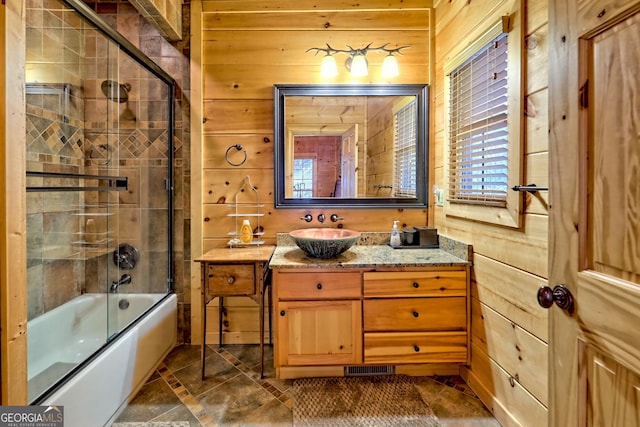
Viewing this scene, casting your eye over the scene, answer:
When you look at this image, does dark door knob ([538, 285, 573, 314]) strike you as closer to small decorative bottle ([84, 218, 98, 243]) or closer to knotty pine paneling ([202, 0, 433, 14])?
knotty pine paneling ([202, 0, 433, 14])

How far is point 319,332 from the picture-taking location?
188 cm

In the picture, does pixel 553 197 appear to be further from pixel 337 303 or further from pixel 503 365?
pixel 337 303

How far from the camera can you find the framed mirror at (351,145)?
2.35 metres

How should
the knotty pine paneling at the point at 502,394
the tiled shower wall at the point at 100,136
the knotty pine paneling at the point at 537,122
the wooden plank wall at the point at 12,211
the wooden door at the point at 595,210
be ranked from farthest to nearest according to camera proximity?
the tiled shower wall at the point at 100,136, the knotty pine paneling at the point at 502,394, the knotty pine paneling at the point at 537,122, the wooden plank wall at the point at 12,211, the wooden door at the point at 595,210

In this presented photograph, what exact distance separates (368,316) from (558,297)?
3.90 ft

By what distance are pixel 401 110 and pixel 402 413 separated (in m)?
1.96

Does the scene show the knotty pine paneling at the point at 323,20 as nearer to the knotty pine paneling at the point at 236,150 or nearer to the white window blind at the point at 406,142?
the white window blind at the point at 406,142

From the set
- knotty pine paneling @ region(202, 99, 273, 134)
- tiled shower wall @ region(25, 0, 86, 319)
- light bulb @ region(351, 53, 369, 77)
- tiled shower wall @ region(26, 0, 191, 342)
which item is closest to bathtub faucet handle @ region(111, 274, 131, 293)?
tiled shower wall @ region(26, 0, 191, 342)

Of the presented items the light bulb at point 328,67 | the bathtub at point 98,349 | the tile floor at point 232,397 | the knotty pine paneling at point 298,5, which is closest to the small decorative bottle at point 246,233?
the bathtub at point 98,349

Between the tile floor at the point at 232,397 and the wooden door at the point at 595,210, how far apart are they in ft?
3.39

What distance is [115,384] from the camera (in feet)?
5.33

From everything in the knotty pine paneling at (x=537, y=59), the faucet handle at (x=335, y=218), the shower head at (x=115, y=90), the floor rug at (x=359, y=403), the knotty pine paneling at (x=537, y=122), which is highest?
the shower head at (x=115, y=90)

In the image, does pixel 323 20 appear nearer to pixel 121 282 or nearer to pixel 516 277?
pixel 516 277

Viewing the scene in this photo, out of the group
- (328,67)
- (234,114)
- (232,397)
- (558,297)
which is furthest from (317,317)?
(328,67)
